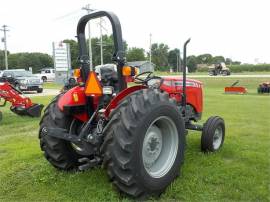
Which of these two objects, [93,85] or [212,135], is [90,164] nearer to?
[93,85]

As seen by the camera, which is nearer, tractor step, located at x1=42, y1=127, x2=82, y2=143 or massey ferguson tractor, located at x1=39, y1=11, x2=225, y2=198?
massey ferguson tractor, located at x1=39, y1=11, x2=225, y2=198

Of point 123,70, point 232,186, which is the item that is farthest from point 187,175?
point 123,70

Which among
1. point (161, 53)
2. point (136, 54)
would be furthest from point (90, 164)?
point (161, 53)

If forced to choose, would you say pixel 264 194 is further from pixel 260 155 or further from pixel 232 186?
pixel 260 155

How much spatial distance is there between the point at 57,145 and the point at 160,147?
1311mm

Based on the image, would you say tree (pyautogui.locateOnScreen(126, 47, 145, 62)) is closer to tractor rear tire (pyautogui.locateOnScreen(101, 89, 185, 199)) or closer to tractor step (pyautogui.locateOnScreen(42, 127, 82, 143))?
tractor step (pyautogui.locateOnScreen(42, 127, 82, 143))

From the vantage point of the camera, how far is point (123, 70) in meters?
3.99

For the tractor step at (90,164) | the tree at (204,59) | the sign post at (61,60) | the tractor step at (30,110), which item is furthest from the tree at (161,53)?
the tractor step at (90,164)

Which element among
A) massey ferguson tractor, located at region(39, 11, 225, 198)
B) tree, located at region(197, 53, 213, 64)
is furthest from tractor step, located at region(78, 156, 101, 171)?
tree, located at region(197, 53, 213, 64)

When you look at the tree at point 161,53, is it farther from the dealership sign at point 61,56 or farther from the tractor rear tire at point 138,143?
the tractor rear tire at point 138,143

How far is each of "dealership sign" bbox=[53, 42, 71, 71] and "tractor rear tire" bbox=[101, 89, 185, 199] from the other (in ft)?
81.6

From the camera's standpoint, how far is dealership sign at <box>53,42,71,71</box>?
28000mm

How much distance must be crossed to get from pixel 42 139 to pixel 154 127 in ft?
5.02

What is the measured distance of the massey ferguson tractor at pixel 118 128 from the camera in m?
3.62
